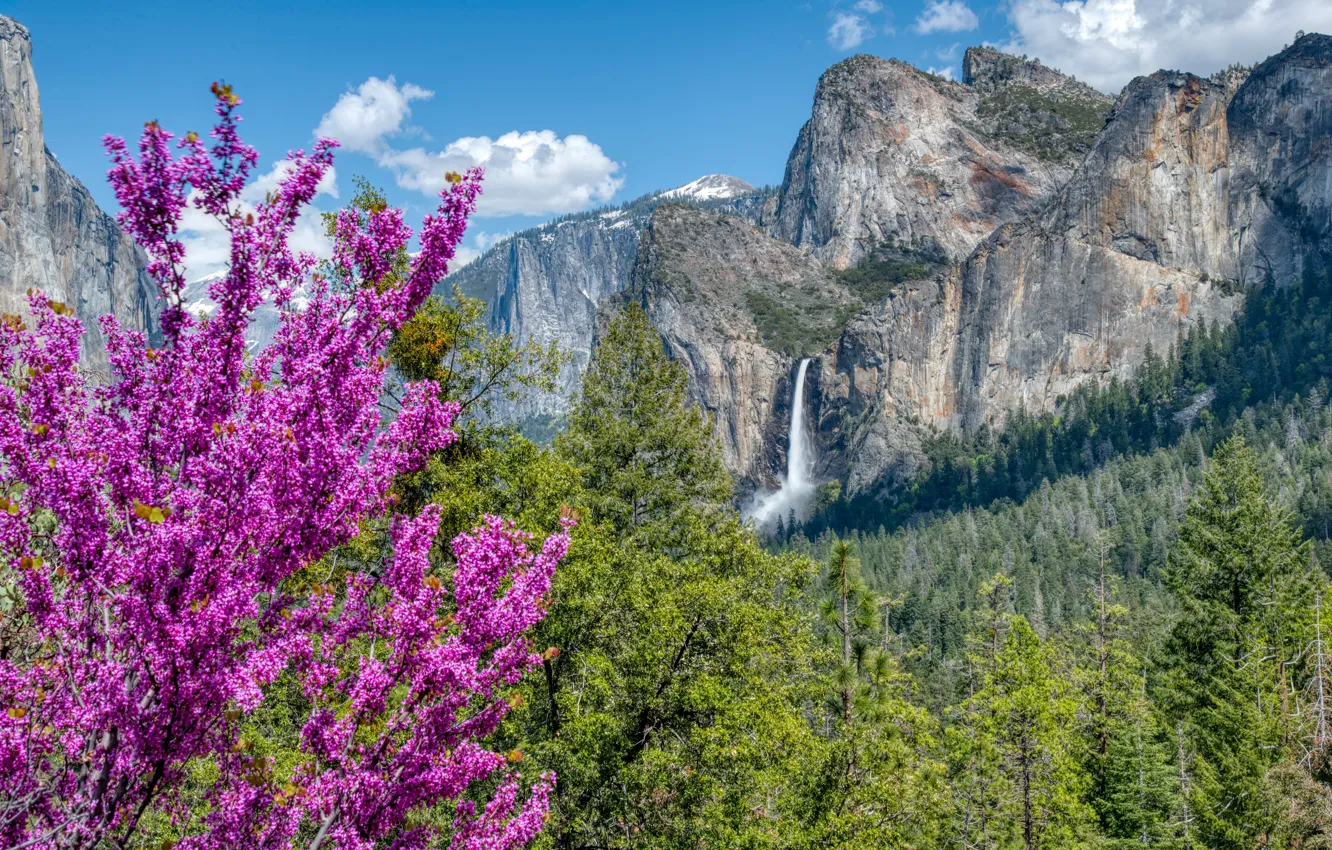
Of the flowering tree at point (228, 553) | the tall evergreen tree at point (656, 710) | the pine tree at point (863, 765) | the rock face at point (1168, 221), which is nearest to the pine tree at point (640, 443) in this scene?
the tall evergreen tree at point (656, 710)

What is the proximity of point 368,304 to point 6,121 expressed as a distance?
248953 mm

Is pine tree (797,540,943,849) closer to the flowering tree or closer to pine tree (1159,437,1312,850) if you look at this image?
pine tree (1159,437,1312,850)

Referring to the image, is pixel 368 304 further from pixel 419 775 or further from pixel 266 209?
pixel 419 775

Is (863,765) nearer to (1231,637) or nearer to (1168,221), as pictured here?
(1231,637)

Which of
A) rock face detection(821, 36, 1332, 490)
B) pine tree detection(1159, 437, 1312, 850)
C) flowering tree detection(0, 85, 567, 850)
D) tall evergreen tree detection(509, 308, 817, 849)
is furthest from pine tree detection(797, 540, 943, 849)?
rock face detection(821, 36, 1332, 490)

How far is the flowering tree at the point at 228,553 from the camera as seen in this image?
524 centimetres

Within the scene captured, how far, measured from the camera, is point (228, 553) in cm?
545

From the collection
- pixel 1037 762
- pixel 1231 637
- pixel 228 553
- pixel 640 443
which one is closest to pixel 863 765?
pixel 1037 762

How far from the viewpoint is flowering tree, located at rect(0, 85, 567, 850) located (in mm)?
5242

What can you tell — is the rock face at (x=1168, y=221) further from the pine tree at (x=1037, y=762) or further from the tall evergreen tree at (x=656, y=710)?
the tall evergreen tree at (x=656, y=710)

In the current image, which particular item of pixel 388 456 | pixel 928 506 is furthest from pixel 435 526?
pixel 928 506

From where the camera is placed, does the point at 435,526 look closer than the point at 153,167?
No

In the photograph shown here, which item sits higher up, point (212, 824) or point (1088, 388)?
point (1088, 388)

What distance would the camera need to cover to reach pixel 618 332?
27.3 meters
